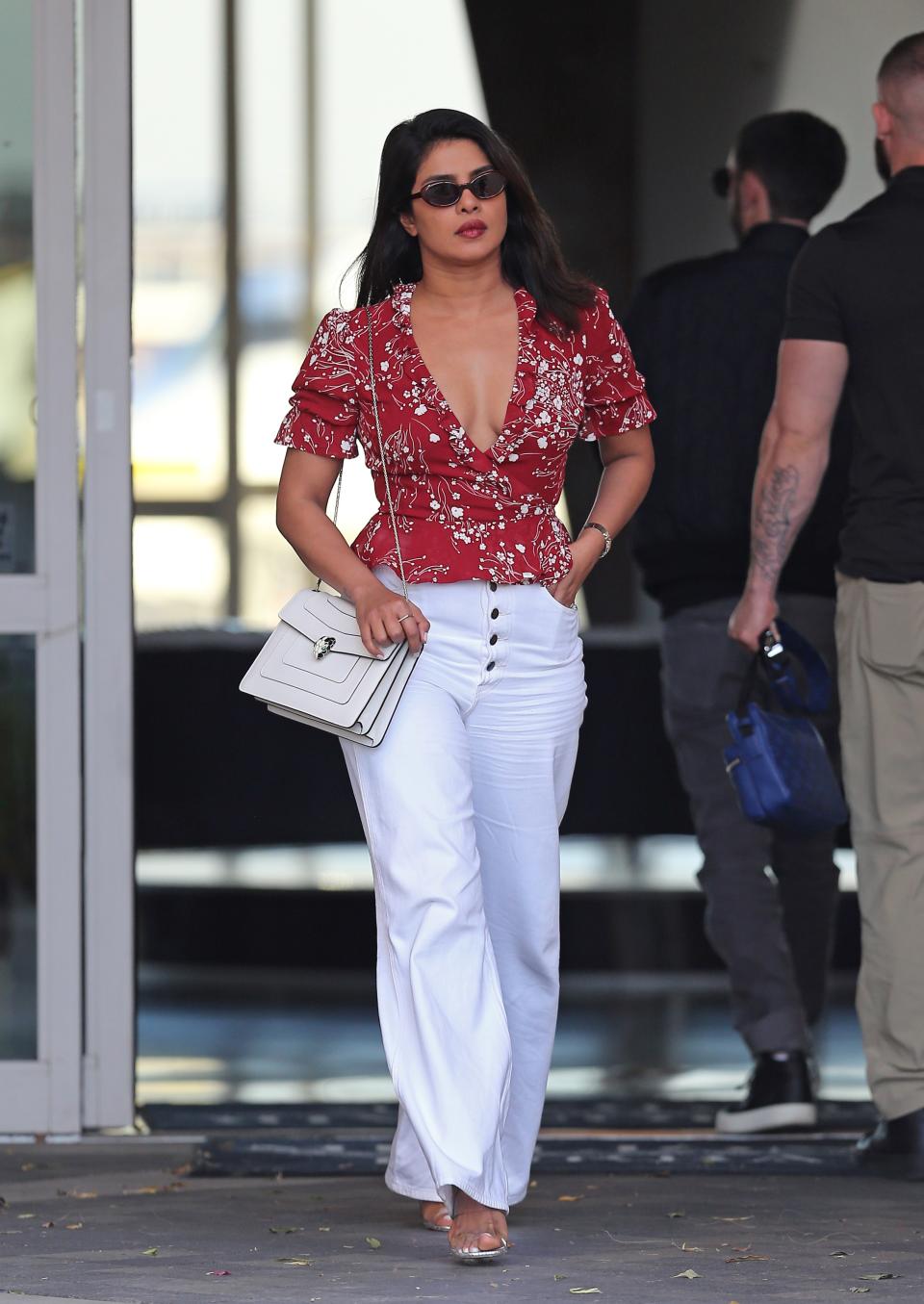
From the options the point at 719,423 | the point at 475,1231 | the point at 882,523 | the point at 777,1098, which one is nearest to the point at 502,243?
the point at 882,523

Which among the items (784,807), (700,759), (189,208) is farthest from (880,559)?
(189,208)

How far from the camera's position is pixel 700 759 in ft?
15.0

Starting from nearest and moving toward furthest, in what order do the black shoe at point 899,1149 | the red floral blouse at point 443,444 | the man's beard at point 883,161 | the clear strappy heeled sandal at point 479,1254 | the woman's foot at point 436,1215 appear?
the clear strappy heeled sandal at point 479,1254 → the red floral blouse at point 443,444 → the woman's foot at point 436,1215 → the black shoe at point 899,1149 → the man's beard at point 883,161

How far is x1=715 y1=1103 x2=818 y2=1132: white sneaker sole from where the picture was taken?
4305mm

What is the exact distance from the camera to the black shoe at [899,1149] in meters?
3.83

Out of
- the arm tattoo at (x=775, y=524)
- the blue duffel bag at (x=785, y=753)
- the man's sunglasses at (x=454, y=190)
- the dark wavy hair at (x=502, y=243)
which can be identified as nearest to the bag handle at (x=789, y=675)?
the blue duffel bag at (x=785, y=753)

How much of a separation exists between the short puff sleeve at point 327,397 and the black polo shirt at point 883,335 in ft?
3.25

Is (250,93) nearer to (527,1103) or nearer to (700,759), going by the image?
(700,759)

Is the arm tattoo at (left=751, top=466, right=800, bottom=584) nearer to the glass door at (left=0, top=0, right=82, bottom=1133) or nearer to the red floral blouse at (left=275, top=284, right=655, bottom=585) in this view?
the red floral blouse at (left=275, top=284, right=655, bottom=585)

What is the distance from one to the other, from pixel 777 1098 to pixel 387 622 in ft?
5.67

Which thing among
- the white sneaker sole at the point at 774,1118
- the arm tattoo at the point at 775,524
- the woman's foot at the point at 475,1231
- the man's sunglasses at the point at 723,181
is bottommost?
the white sneaker sole at the point at 774,1118

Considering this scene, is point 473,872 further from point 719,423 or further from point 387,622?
point 719,423

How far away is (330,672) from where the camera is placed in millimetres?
3113

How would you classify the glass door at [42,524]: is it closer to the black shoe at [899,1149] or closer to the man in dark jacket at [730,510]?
the man in dark jacket at [730,510]
